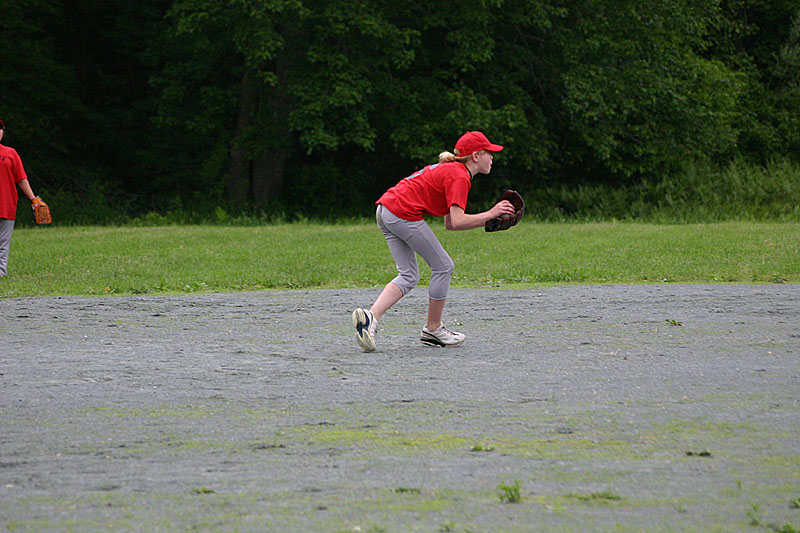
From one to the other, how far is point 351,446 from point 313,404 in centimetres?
97

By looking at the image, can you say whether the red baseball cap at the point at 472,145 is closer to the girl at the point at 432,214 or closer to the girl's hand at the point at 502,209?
the girl at the point at 432,214

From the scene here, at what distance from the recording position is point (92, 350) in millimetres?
7379

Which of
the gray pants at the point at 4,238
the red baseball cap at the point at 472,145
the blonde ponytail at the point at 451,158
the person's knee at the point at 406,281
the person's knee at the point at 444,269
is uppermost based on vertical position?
the red baseball cap at the point at 472,145

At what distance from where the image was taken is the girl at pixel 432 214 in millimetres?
6914

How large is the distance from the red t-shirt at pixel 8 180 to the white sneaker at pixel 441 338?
6.43m

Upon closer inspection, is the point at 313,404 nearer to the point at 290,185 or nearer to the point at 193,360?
the point at 193,360

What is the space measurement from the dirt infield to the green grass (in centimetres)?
361

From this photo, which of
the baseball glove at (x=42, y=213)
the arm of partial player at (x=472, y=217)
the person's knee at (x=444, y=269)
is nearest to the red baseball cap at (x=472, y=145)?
the arm of partial player at (x=472, y=217)

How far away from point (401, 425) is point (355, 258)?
10283 millimetres

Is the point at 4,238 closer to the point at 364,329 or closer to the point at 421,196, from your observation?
the point at 364,329

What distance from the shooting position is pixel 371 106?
2620 cm

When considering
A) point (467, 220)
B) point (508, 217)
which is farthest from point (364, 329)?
point (508, 217)

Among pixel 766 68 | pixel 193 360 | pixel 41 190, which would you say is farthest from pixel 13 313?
pixel 766 68

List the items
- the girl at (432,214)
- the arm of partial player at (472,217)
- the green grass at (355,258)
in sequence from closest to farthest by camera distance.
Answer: the arm of partial player at (472,217) < the girl at (432,214) < the green grass at (355,258)
